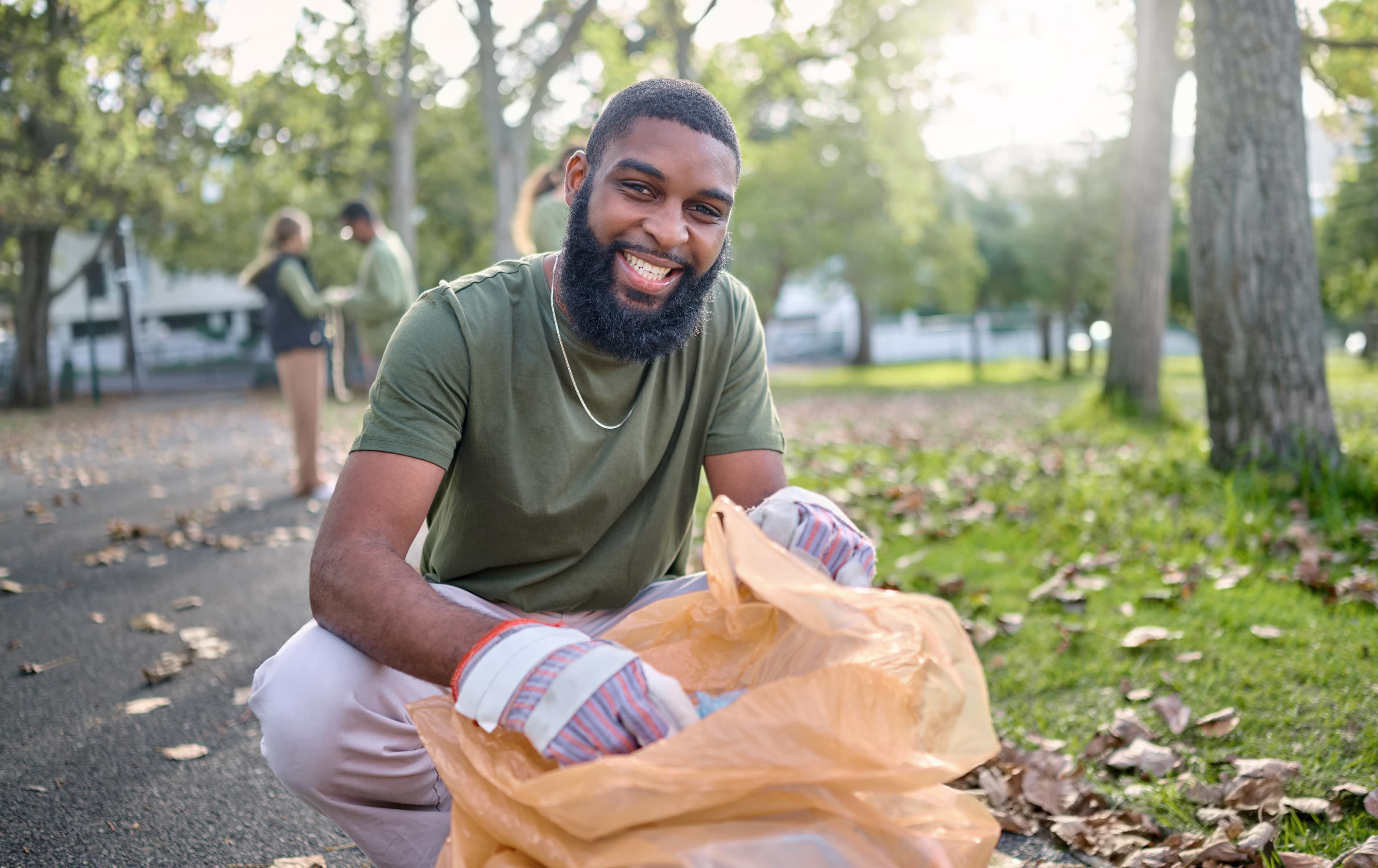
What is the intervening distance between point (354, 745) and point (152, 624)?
9.56 feet

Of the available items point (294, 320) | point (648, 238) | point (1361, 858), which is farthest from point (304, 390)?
point (1361, 858)

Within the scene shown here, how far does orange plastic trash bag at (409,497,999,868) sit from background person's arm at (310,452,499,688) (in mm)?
110

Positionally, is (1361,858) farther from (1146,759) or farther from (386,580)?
(386,580)

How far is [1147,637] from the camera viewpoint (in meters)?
3.53

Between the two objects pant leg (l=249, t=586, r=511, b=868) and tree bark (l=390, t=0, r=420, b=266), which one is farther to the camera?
tree bark (l=390, t=0, r=420, b=266)

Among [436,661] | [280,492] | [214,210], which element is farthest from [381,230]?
[214,210]

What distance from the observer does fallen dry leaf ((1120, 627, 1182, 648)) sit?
351 cm

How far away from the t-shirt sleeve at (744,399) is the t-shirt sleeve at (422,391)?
618mm

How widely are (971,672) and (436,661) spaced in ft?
2.91

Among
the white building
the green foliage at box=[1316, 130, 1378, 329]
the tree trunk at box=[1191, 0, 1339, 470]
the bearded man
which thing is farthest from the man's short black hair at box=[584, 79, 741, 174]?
the white building

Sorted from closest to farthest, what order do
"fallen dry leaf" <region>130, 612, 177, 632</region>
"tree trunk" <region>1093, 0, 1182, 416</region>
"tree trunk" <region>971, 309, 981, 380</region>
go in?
"fallen dry leaf" <region>130, 612, 177, 632</region>
"tree trunk" <region>1093, 0, 1182, 416</region>
"tree trunk" <region>971, 309, 981, 380</region>

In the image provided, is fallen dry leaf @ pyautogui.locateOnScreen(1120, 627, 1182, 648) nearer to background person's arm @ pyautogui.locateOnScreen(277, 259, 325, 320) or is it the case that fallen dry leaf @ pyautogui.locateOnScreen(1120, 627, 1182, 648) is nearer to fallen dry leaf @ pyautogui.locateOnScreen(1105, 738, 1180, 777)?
fallen dry leaf @ pyautogui.locateOnScreen(1105, 738, 1180, 777)

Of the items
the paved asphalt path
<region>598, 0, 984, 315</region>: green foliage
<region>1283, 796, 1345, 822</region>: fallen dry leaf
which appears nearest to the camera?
<region>1283, 796, 1345, 822</region>: fallen dry leaf

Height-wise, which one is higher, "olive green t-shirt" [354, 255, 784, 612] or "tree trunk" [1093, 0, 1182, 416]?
"tree trunk" [1093, 0, 1182, 416]
